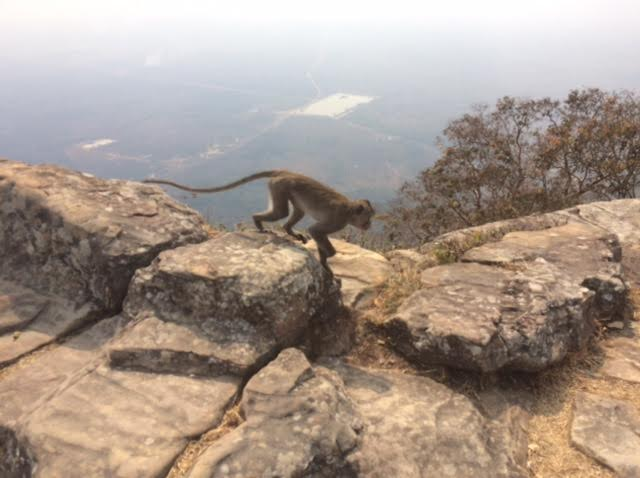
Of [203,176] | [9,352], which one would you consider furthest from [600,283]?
[203,176]

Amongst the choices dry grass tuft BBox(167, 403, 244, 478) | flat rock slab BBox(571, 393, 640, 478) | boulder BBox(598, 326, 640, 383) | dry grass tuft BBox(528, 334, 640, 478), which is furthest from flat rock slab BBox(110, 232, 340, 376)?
boulder BBox(598, 326, 640, 383)

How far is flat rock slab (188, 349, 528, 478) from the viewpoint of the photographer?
3377mm

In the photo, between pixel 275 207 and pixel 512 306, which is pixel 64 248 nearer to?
pixel 275 207

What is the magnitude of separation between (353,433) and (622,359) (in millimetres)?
3376

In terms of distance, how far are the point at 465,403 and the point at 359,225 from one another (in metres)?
3.20

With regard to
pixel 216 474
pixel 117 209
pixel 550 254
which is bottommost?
pixel 216 474

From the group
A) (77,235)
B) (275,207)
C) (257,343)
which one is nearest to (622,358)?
(257,343)

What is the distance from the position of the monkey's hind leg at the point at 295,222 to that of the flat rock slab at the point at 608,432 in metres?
4.42

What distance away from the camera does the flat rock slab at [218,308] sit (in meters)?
4.47

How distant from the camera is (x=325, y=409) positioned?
12.4 ft

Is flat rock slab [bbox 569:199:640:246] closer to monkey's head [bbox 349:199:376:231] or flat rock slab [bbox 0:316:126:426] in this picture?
monkey's head [bbox 349:199:376:231]

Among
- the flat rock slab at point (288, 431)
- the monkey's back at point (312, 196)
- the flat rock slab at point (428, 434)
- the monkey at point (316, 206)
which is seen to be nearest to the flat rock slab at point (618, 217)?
the monkey at point (316, 206)

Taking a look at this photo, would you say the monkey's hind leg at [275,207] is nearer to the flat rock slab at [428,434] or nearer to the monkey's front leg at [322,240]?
the monkey's front leg at [322,240]

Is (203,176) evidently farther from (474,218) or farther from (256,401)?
(256,401)
